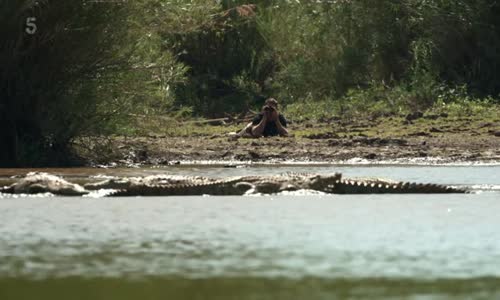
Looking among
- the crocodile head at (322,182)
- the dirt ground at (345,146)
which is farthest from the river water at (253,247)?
the dirt ground at (345,146)

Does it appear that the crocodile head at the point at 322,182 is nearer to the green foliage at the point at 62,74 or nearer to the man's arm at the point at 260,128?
the green foliage at the point at 62,74

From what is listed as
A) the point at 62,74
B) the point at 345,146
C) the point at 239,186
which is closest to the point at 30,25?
the point at 62,74

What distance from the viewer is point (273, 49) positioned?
32.1 meters

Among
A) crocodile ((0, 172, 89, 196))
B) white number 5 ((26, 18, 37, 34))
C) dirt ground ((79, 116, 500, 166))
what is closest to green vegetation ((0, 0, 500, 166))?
white number 5 ((26, 18, 37, 34))

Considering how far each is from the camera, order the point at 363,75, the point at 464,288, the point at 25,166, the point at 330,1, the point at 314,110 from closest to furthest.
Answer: the point at 464,288 → the point at 25,166 → the point at 314,110 → the point at 363,75 → the point at 330,1

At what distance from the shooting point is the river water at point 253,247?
775 centimetres

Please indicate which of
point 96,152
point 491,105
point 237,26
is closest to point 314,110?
point 491,105

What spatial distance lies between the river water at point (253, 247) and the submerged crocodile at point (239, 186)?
0.49 feet

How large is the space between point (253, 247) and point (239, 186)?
3.89 meters

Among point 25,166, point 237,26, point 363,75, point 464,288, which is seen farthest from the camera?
point 237,26

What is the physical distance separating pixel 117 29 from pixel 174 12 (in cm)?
114

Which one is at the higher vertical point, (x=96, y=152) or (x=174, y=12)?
(x=174, y=12)

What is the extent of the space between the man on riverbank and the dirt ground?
28 cm

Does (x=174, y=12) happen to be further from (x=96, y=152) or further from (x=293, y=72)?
Answer: (x=293, y=72)
